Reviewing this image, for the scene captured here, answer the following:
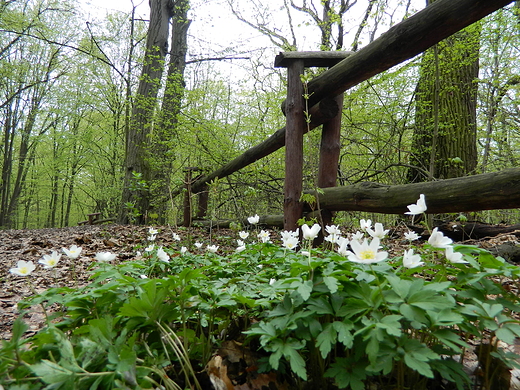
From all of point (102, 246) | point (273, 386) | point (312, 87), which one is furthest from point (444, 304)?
point (102, 246)

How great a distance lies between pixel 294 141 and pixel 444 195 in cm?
164

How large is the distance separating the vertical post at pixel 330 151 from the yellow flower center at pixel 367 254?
2432mm

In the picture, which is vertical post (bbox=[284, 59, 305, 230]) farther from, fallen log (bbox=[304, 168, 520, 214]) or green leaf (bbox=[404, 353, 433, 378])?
green leaf (bbox=[404, 353, 433, 378])

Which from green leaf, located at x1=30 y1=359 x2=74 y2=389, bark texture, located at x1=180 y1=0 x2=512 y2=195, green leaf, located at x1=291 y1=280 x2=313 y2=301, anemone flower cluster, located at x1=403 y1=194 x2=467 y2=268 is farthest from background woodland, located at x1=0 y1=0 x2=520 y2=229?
green leaf, located at x1=30 y1=359 x2=74 y2=389

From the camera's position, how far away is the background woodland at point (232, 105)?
496 centimetres

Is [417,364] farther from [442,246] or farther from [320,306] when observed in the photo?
[442,246]

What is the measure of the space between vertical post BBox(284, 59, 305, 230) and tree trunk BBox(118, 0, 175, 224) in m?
4.59

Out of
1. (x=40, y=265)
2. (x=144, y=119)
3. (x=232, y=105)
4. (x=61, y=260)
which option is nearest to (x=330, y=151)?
Answer: (x=61, y=260)

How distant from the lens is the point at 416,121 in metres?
5.13

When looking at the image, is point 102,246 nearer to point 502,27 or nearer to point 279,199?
point 279,199

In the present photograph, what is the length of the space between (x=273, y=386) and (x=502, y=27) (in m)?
5.94

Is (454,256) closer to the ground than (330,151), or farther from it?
closer to the ground

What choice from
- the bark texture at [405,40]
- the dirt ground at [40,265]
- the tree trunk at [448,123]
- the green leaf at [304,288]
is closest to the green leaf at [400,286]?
the green leaf at [304,288]

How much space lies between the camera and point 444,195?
218 centimetres
